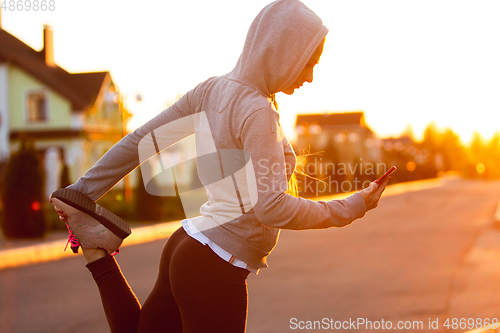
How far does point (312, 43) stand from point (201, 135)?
467 millimetres

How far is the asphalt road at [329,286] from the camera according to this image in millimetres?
5367

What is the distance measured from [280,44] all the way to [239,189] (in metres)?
0.47

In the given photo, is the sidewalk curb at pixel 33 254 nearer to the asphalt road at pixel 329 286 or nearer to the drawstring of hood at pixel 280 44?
the asphalt road at pixel 329 286

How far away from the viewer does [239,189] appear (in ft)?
5.38

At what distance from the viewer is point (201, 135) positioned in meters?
1.73

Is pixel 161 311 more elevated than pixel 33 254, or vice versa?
pixel 161 311

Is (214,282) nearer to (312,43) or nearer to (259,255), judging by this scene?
(259,255)

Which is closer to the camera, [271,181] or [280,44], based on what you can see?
[271,181]

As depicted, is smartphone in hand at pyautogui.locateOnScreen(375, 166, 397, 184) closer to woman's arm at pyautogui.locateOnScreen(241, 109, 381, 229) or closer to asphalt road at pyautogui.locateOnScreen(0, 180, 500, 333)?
woman's arm at pyautogui.locateOnScreen(241, 109, 381, 229)

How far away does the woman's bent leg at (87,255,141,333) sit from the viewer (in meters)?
1.83

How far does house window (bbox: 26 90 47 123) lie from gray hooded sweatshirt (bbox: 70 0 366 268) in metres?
29.8

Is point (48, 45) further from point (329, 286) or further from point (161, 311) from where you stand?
point (161, 311)

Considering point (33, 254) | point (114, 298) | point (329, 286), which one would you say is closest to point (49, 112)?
point (33, 254)

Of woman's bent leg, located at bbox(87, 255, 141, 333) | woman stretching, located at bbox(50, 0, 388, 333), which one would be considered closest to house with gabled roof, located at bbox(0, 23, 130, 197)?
woman's bent leg, located at bbox(87, 255, 141, 333)
